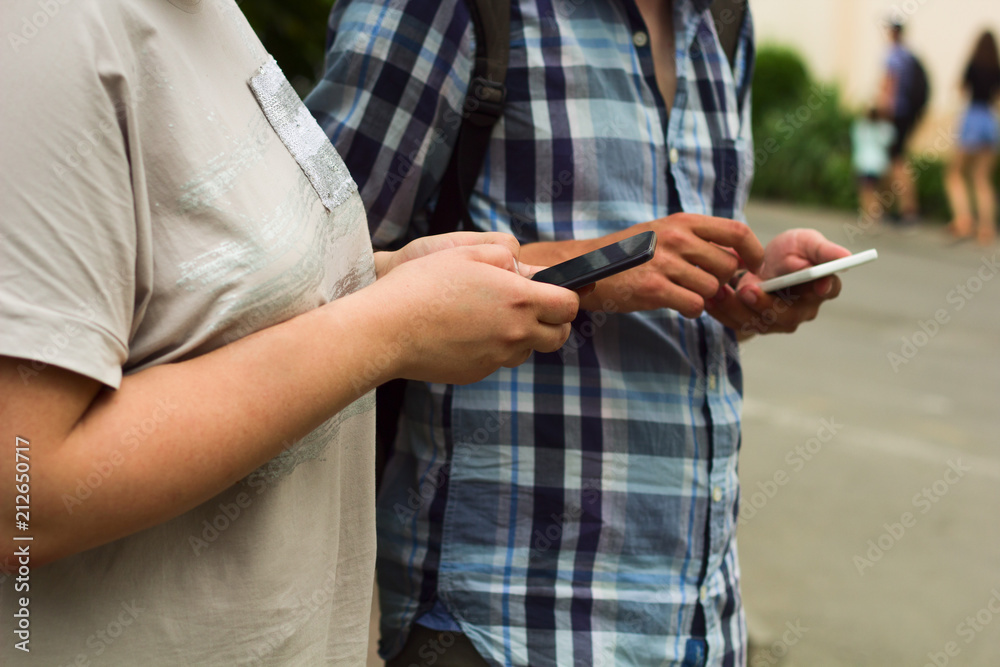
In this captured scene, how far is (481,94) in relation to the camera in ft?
4.93

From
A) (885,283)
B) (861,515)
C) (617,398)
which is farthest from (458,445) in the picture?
(885,283)

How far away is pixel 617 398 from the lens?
1.56 metres

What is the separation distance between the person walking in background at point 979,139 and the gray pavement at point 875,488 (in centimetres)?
329

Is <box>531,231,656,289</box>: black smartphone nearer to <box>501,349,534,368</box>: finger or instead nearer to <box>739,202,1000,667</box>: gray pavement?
<box>501,349,534,368</box>: finger

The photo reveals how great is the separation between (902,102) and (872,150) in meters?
0.72

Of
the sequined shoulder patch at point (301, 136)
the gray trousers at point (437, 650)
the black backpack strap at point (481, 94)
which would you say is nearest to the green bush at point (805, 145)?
the black backpack strap at point (481, 94)

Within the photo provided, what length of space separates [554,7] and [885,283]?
8349mm

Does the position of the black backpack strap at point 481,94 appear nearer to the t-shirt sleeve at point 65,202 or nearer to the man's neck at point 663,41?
the man's neck at point 663,41

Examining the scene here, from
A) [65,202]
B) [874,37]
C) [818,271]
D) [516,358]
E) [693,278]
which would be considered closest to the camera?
[65,202]

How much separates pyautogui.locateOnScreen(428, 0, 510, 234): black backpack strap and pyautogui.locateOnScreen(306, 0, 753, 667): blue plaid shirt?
2 centimetres

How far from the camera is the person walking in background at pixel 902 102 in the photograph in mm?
11938

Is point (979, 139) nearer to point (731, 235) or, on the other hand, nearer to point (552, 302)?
point (731, 235)

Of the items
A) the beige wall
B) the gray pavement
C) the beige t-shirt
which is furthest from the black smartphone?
the beige wall

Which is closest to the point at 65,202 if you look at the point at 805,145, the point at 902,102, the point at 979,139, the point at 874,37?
the point at 979,139
